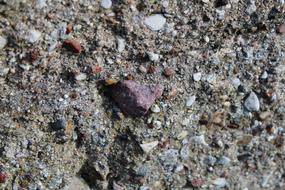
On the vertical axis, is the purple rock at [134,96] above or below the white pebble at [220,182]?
above

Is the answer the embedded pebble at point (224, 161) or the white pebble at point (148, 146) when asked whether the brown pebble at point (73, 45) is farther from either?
the embedded pebble at point (224, 161)

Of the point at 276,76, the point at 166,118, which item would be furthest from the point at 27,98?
the point at 276,76

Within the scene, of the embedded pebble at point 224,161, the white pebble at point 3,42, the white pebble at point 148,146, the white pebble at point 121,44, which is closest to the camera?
the white pebble at point 3,42

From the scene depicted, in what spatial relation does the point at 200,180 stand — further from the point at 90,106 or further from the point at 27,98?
the point at 27,98

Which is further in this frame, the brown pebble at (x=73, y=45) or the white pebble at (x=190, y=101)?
the white pebble at (x=190, y=101)

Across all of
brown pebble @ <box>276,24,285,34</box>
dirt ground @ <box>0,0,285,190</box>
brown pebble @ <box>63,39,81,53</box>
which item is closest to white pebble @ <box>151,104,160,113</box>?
dirt ground @ <box>0,0,285,190</box>

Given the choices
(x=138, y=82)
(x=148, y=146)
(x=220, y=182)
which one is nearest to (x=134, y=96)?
(x=138, y=82)

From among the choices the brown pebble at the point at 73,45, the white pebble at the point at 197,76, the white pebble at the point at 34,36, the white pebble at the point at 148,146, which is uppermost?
the white pebble at the point at 34,36

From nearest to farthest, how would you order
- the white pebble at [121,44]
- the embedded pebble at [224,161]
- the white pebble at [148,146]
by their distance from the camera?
the white pebble at [121,44]
the white pebble at [148,146]
the embedded pebble at [224,161]

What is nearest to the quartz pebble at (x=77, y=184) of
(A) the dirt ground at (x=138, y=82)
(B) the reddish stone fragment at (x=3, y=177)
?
(A) the dirt ground at (x=138, y=82)
